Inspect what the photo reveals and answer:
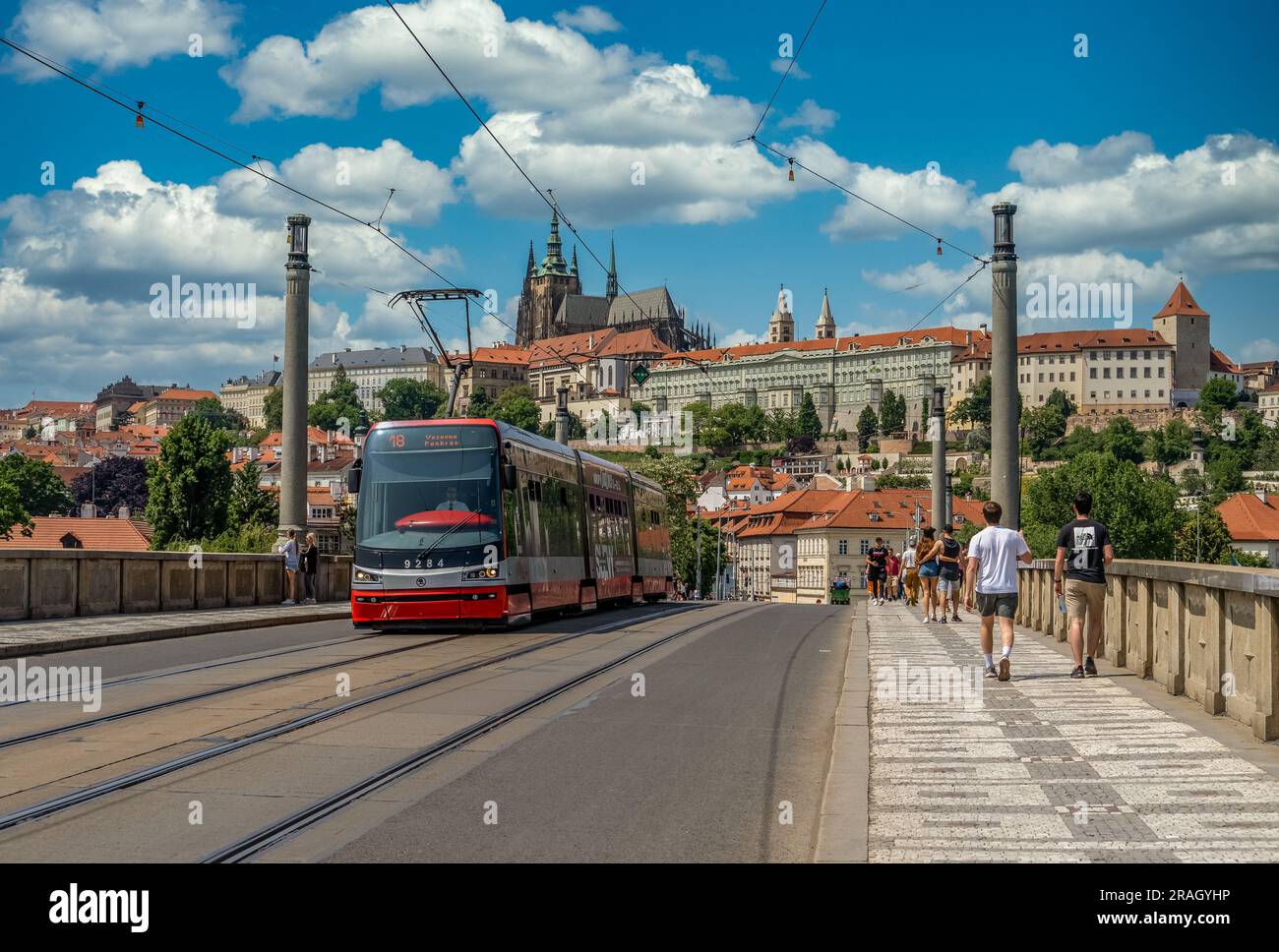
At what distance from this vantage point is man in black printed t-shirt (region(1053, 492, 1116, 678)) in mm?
15125

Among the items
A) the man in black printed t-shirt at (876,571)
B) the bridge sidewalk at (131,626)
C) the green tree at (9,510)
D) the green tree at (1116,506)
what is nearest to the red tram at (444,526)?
the bridge sidewalk at (131,626)

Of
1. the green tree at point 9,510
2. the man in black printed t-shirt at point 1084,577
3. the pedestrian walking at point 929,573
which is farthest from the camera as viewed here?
the green tree at point 9,510

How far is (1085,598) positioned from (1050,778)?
624cm

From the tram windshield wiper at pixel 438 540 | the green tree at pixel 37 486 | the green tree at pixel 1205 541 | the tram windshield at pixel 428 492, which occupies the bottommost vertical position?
the green tree at pixel 1205 541

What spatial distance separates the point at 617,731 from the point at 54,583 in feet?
49.7

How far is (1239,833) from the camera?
7438 mm

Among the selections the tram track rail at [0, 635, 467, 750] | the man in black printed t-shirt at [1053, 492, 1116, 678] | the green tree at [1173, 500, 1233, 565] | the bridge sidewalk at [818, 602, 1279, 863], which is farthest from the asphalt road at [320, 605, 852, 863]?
the green tree at [1173, 500, 1233, 565]

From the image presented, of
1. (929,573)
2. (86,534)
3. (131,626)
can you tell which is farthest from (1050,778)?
(86,534)

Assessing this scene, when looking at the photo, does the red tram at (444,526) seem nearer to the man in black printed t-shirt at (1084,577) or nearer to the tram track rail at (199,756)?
the tram track rail at (199,756)

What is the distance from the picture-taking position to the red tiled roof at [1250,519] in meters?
143

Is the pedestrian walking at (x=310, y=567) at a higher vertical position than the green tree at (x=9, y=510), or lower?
lower

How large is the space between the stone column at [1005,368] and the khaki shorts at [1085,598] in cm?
1243

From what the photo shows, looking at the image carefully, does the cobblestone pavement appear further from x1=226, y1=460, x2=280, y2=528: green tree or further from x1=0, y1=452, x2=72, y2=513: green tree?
x1=0, y1=452, x2=72, y2=513: green tree
